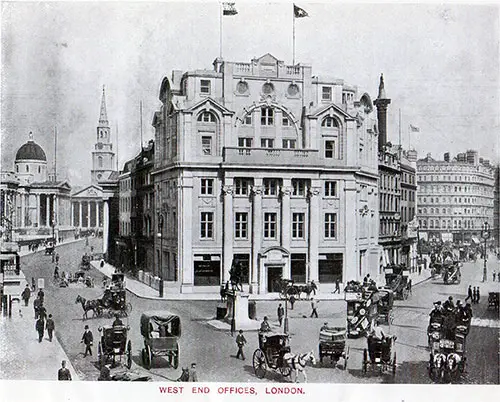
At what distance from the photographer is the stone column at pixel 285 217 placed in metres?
10.3

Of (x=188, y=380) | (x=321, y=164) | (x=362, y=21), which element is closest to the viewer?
(x=188, y=380)

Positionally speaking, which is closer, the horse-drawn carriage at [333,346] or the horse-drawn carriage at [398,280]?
the horse-drawn carriage at [333,346]

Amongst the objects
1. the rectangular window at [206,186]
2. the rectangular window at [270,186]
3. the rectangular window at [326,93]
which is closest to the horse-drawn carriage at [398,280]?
the rectangular window at [270,186]

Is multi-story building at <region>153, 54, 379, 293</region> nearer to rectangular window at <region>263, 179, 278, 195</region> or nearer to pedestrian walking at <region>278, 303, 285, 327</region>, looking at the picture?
rectangular window at <region>263, 179, 278, 195</region>

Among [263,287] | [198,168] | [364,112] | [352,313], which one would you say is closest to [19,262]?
[198,168]

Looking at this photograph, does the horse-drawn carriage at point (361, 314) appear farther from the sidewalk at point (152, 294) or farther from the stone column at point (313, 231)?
the stone column at point (313, 231)

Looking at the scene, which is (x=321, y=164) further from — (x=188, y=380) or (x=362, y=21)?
(x=188, y=380)

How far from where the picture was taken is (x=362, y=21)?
962 cm

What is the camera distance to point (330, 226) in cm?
1052

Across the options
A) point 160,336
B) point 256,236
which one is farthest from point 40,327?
point 256,236

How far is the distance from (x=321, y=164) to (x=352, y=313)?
259cm

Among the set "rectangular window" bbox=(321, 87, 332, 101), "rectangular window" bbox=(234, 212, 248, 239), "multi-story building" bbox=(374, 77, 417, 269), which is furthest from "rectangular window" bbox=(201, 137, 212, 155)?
"multi-story building" bbox=(374, 77, 417, 269)

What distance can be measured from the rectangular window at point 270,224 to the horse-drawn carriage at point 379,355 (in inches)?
94.5

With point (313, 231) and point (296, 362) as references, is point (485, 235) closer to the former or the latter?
point (313, 231)
